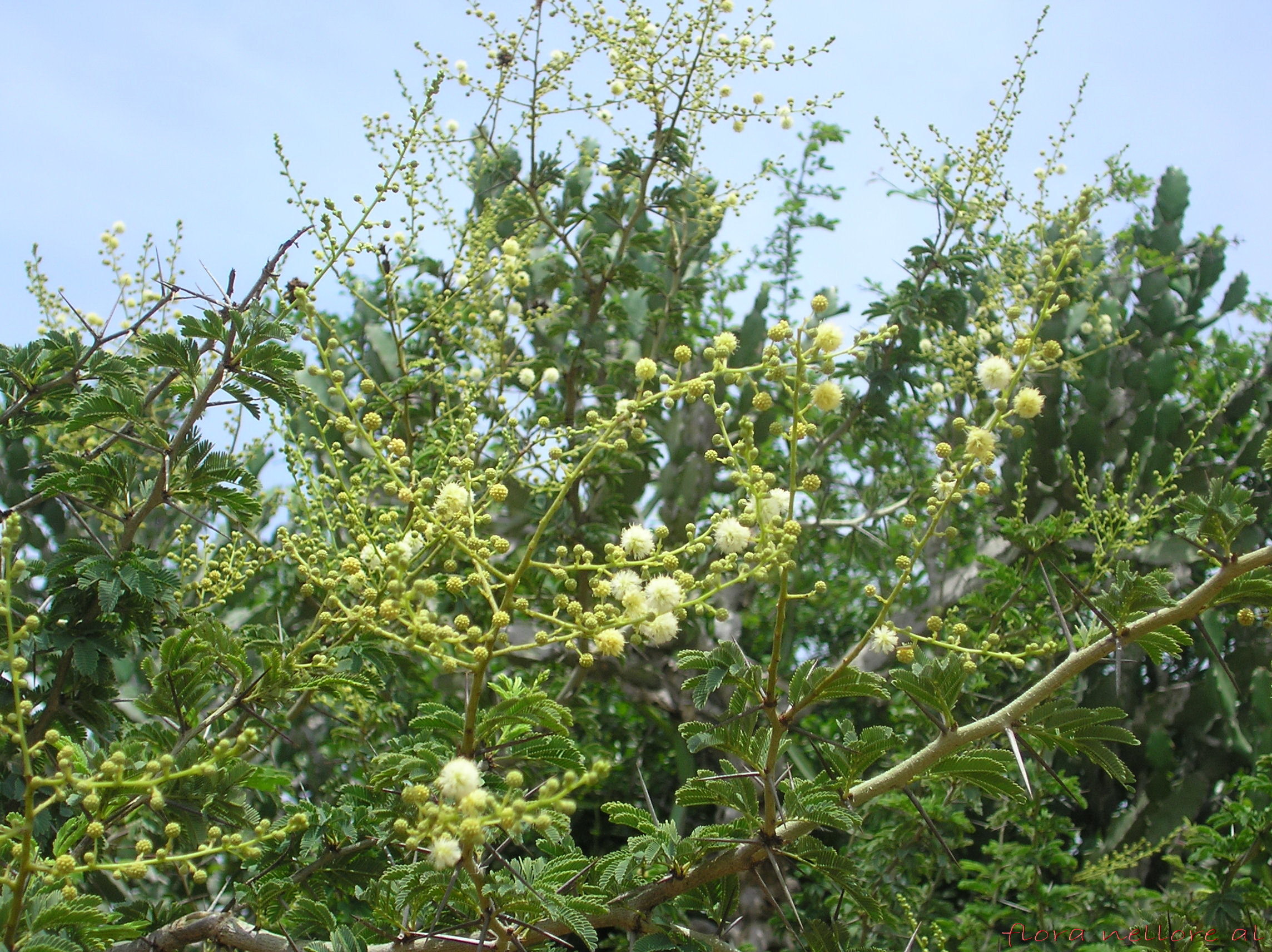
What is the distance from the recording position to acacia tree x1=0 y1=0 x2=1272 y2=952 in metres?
1.69

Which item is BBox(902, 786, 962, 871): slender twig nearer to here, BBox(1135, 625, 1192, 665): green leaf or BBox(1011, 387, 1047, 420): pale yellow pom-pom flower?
BBox(1135, 625, 1192, 665): green leaf

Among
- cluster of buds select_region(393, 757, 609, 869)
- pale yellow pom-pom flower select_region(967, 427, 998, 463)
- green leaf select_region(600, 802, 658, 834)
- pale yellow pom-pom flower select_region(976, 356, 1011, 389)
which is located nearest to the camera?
cluster of buds select_region(393, 757, 609, 869)

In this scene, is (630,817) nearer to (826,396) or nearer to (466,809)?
(466,809)

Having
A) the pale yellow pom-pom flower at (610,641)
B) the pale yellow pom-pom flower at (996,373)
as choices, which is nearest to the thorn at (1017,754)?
the pale yellow pom-pom flower at (996,373)

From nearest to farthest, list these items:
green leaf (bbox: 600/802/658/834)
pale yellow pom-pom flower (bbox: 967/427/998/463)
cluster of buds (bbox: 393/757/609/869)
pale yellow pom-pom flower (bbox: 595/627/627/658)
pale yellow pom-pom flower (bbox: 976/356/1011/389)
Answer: cluster of buds (bbox: 393/757/609/869)
pale yellow pom-pom flower (bbox: 595/627/627/658)
pale yellow pom-pom flower (bbox: 967/427/998/463)
pale yellow pom-pom flower (bbox: 976/356/1011/389)
green leaf (bbox: 600/802/658/834)

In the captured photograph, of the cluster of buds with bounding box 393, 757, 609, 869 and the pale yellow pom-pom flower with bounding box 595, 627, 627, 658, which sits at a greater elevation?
the pale yellow pom-pom flower with bounding box 595, 627, 627, 658

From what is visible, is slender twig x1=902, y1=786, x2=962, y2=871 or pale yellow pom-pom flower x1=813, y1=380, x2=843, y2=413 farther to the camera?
pale yellow pom-pom flower x1=813, y1=380, x2=843, y2=413

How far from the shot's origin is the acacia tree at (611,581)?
169 cm

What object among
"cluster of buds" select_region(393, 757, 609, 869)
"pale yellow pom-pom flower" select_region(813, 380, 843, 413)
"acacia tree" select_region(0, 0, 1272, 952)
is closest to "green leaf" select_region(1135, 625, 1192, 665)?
"acacia tree" select_region(0, 0, 1272, 952)

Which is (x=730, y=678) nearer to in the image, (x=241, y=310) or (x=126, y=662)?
(x=241, y=310)

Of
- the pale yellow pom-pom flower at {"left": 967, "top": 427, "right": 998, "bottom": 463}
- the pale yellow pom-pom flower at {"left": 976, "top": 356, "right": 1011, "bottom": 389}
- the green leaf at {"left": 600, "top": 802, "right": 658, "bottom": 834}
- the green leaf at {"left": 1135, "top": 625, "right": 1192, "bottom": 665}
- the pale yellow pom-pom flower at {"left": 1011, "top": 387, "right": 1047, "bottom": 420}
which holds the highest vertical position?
the pale yellow pom-pom flower at {"left": 976, "top": 356, "right": 1011, "bottom": 389}

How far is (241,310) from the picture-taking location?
6.95ft

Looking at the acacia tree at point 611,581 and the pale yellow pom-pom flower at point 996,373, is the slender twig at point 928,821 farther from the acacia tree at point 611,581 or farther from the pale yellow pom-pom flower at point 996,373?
the pale yellow pom-pom flower at point 996,373

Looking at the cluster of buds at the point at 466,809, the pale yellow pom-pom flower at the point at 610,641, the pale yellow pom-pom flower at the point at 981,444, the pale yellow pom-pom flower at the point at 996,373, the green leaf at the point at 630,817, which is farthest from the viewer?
the green leaf at the point at 630,817
